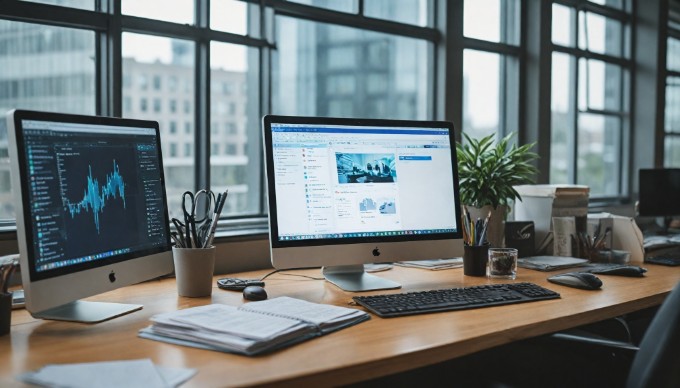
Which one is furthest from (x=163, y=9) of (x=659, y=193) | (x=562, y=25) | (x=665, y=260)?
(x=659, y=193)

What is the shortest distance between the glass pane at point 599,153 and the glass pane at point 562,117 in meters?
0.15

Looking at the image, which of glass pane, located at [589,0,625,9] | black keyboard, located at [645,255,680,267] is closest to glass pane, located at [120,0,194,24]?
black keyboard, located at [645,255,680,267]

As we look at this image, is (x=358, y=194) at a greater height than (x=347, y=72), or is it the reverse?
(x=347, y=72)

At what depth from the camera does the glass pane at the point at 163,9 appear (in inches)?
87.7

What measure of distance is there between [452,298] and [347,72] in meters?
1.61

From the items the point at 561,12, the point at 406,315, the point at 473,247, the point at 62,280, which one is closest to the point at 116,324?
the point at 62,280

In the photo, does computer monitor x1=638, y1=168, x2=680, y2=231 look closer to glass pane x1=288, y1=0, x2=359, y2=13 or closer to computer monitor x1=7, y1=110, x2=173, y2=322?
glass pane x1=288, y1=0, x2=359, y2=13

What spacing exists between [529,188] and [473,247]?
0.67 m

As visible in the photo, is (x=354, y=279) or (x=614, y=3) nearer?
(x=354, y=279)

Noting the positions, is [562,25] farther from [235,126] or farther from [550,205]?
[235,126]

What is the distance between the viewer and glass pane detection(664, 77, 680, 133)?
18.1 feet

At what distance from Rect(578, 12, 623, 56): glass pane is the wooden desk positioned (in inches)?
123

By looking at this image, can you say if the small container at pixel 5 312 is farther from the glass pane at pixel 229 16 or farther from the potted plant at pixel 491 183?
the potted plant at pixel 491 183

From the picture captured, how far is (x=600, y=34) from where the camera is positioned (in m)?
4.84
